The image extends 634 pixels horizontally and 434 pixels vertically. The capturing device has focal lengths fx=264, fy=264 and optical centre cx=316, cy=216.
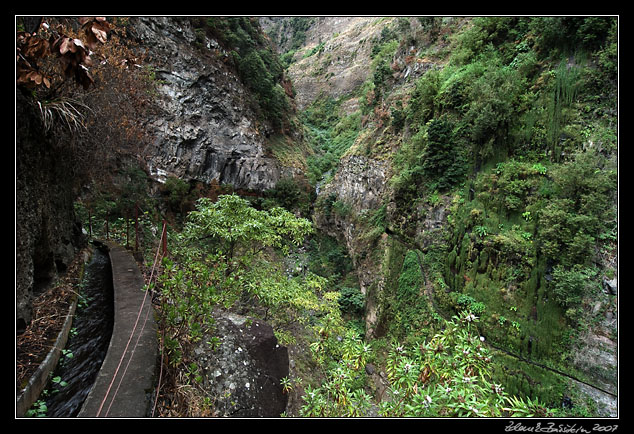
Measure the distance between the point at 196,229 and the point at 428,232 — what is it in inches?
326

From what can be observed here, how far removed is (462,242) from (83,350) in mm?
9806

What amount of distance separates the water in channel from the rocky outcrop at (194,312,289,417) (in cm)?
135

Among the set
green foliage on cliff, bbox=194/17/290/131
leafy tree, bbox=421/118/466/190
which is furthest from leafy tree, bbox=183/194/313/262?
green foliage on cliff, bbox=194/17/290/131

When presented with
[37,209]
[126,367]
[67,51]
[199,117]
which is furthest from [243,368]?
[199,117]

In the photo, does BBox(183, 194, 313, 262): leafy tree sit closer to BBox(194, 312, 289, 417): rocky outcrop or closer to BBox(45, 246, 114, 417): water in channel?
BBox(194, 312, 289, 417): rocky outcrop

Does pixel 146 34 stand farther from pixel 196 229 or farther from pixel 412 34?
pixel 196 229

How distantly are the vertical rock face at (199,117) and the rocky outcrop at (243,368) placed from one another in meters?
14.6

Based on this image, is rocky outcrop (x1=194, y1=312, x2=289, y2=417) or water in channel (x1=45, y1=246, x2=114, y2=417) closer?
water in channel (x1=45, y1=246, x2=114, y2=417)

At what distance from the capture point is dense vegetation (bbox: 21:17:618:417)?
127 inches

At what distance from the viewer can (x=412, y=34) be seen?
1655 centimetres

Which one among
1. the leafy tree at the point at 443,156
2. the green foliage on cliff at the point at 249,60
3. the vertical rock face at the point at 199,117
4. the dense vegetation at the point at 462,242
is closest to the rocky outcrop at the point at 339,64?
the green foliage on cliff at the point at 249,60

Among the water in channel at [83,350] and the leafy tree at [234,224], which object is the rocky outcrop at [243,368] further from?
the leafy tree at [234,224]

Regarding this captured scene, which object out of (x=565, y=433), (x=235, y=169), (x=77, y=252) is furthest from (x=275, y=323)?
(x=235, y=169)

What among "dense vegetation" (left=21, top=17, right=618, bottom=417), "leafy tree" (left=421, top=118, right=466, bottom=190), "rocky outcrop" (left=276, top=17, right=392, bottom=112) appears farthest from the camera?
"rocky outcrop" (left=276, top=17, right=392, bottom=112)
